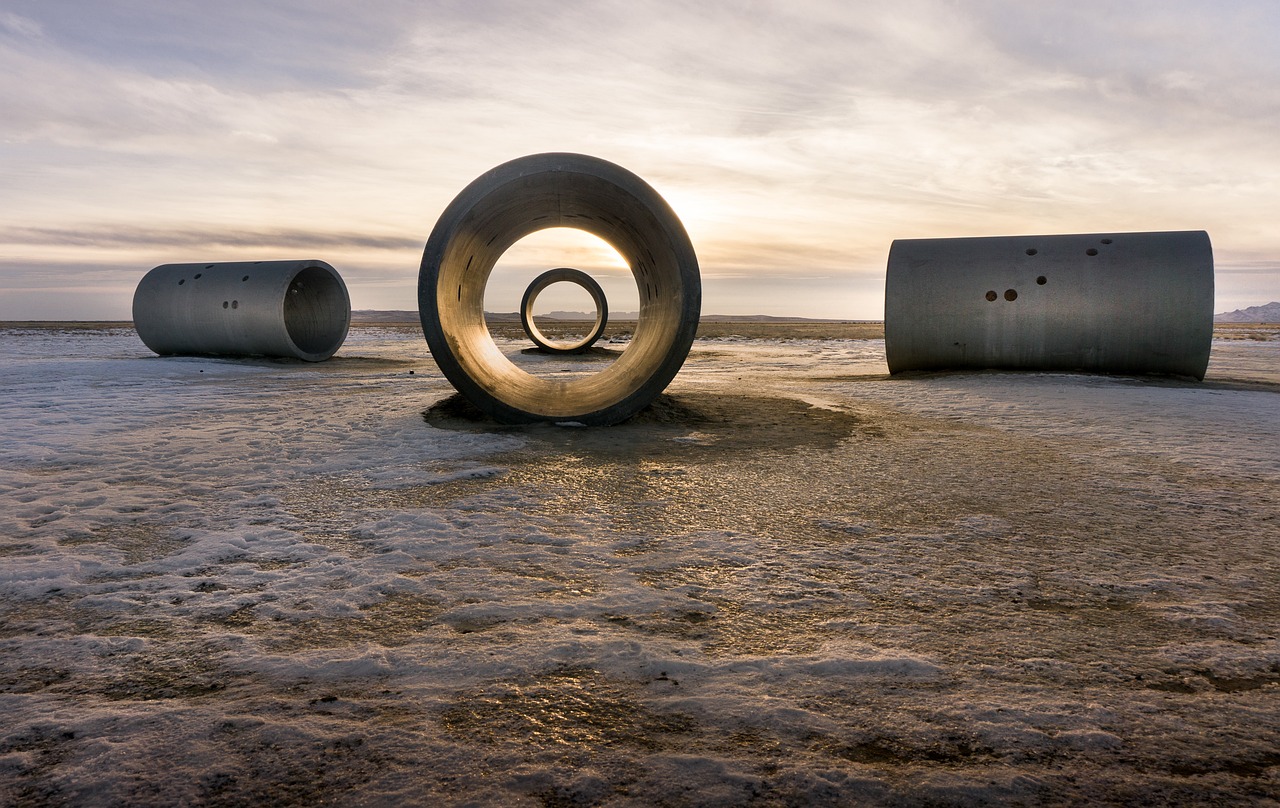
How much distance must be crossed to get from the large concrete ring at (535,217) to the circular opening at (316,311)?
395 inches

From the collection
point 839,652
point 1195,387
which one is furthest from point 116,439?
point 1195,387

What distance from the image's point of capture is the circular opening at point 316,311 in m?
17.6

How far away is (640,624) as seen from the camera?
2.86m

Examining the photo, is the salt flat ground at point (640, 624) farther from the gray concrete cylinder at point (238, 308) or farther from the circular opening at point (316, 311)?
the circular opening at point (316, 311)

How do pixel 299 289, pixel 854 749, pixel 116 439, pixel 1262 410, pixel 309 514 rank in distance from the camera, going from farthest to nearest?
pixel 299 289 → pixel 1262 410 → pixel 116 439 → pixel 309 514 → pixel 854 749

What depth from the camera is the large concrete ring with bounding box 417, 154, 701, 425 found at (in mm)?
6941

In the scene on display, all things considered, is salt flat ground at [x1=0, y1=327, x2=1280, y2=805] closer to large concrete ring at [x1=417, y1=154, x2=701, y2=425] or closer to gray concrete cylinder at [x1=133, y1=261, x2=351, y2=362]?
large concrete ring at [x1=417, y1=154, x2=701, y2=425]

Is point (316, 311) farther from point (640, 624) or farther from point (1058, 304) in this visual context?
point (640, 624)

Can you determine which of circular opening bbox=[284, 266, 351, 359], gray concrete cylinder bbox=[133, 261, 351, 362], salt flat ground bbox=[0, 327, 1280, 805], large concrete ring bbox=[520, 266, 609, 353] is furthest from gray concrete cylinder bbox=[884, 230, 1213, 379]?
circular opening bbox=[284, 266, 351, 359]

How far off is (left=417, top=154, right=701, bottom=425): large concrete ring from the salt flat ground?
3.86ft

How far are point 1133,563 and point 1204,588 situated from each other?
1.06 ft

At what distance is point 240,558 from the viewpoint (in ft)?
11.8

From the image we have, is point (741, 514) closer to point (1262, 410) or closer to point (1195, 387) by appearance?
point (1262, 410)

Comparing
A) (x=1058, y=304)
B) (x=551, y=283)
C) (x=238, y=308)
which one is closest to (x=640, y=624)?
(x=1058, y=304)
